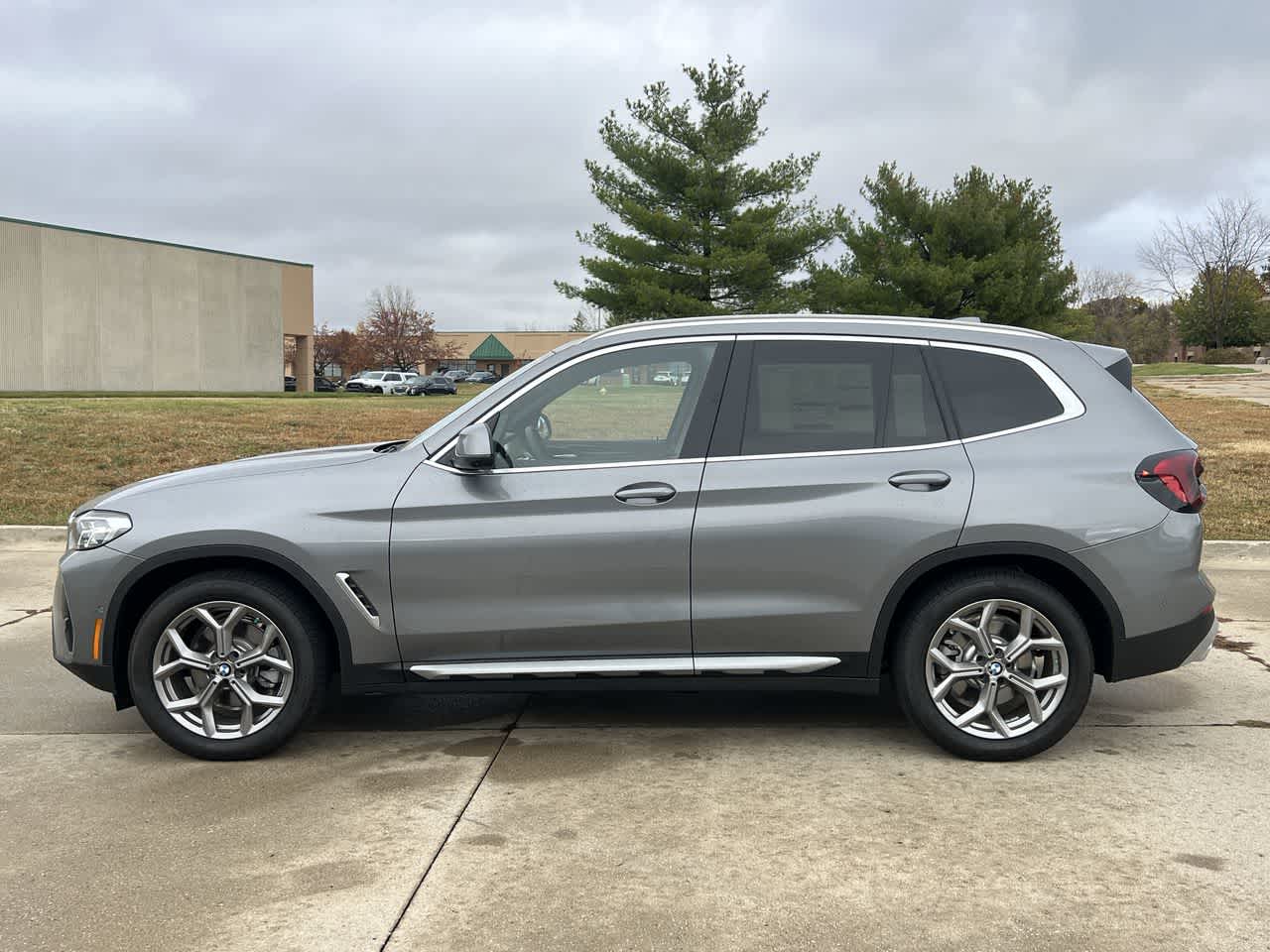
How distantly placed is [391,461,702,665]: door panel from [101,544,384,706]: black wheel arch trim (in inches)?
9.2

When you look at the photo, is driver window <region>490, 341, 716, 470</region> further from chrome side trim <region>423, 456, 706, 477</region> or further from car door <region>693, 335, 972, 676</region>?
car door <region>693, 335, 972, 676</region>

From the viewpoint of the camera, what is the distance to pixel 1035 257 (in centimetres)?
4138

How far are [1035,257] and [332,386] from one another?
50.5 m

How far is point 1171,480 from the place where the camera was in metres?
4.72

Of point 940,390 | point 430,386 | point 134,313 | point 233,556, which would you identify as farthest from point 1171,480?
point 430,386

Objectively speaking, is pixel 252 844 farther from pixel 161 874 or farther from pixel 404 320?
pixel 404 320

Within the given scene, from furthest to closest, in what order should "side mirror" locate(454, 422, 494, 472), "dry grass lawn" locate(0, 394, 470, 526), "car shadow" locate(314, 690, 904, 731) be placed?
"dry grass lawn" locate(0, 394, 470, 526) < "car shadow" locate(314, 690, 904, 731) < "side mirror" locate(454, 422, 494, 472)

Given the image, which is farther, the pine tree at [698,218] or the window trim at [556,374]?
the pine tree at [698,218]

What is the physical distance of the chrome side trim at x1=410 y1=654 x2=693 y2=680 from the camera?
475 cm

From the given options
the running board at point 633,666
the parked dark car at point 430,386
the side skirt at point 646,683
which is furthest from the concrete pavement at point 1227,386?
the parked dark car at point 430,386

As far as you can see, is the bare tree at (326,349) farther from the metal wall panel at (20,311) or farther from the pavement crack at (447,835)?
the pavement crack at (447,835)

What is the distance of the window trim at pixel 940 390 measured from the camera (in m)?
4.82

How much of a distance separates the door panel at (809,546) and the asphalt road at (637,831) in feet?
1.94

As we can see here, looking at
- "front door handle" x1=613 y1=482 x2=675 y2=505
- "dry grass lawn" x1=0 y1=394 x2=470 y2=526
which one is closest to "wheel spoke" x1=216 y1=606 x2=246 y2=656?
"front door handle" x1=613 y1=482 x2=675 y2=505
